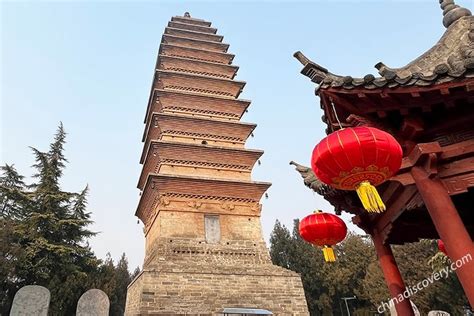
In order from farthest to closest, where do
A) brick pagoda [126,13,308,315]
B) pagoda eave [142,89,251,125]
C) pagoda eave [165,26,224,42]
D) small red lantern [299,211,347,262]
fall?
pagoda eave [165,26,224,42] < pagoda eave [142,89,251,125] < brick pagoda [126,13,308,315] < small red lantern [299,211,347,262]

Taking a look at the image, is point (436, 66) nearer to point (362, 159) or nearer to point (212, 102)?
point (362, 159)

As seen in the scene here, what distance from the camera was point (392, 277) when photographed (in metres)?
4.71

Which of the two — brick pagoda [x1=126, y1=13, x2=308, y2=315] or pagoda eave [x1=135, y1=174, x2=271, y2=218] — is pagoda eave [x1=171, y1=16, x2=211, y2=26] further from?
pagoda eave [x1=135, y1=174, x2=271, y2=218]

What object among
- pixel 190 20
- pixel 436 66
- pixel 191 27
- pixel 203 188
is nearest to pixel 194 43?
pixel 191 27

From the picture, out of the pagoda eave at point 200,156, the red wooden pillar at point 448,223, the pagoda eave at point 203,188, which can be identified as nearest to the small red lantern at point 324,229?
the red wooden pillar at point 448,223

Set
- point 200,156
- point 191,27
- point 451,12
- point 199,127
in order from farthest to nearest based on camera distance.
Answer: point 191,27, point 199,127, point 200,156, point 451,12

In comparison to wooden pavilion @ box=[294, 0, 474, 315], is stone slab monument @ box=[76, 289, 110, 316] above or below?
below

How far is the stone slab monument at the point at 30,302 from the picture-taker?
3.96 m

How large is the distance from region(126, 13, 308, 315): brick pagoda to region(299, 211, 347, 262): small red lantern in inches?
253

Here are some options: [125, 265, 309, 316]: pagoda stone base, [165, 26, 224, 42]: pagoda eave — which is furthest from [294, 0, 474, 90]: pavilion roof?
[165, 26, 224, 42]: pagoda eave

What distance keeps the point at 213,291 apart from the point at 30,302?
7.61 meters

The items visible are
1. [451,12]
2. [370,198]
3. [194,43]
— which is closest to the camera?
[370,198]

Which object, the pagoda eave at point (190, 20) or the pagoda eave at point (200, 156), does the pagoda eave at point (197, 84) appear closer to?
the pagoda eave at point (200, 156)

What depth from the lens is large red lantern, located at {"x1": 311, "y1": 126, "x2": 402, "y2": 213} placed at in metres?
3.27
